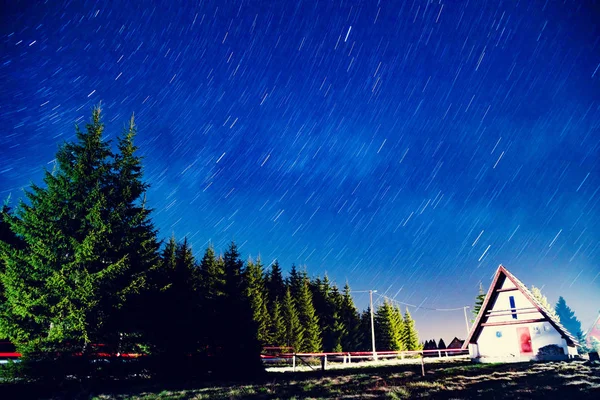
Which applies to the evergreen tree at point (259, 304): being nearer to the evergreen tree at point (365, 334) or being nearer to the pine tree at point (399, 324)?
the evergreen tree at point (365, 334)

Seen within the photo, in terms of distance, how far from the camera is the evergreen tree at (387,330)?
66062 mm

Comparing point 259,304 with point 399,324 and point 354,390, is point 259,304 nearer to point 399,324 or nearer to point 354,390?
point 354,390

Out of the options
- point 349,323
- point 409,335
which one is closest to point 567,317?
point 409,335

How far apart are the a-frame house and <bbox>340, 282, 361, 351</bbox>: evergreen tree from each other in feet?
103

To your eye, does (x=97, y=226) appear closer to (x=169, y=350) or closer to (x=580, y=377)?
(x=169, y=350)

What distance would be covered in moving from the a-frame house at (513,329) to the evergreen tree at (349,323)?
103 feet

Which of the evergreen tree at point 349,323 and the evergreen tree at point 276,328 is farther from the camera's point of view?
the evergreen tree at point 349,323

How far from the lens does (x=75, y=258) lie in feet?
48.8

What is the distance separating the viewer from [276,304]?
46.8 m

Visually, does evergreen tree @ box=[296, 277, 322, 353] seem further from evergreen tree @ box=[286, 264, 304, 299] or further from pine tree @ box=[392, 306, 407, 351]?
pine tree @ box=[392, 306, 407, 351]

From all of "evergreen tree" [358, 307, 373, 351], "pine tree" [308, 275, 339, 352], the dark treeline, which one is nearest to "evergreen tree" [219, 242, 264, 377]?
the dark treeline

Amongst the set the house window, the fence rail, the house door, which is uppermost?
the house window

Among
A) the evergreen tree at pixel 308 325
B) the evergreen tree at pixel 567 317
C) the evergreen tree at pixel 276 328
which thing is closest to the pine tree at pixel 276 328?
the evergreen tree at pixel 276 328

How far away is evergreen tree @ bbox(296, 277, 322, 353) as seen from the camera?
4897 centimetres
